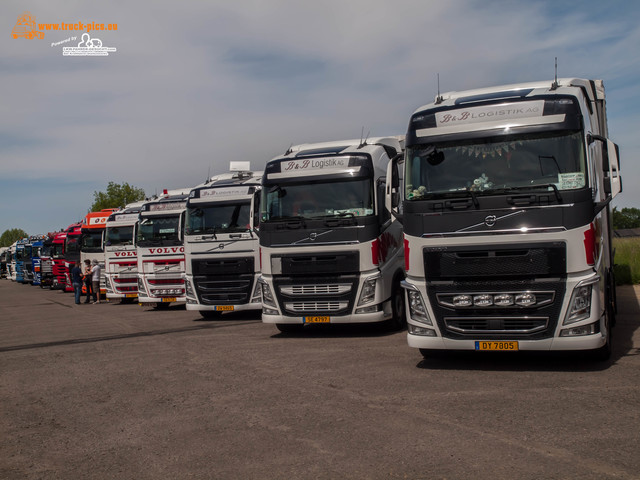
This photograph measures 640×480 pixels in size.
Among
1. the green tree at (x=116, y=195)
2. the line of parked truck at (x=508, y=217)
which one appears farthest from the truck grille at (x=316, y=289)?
the green tree at (x=116, y=195)

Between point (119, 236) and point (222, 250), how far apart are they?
29.3ft

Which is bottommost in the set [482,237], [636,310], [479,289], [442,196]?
[636,310]

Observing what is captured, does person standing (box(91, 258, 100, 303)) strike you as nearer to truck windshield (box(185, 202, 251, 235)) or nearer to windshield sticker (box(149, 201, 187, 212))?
windshield sticker (box(149, 201, 187, 212))

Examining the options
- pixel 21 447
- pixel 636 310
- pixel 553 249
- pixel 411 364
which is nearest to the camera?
pixel 21 447

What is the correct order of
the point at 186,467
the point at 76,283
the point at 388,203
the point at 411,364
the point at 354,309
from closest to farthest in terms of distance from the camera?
1. the point at 186,467
2. the point at 411,364
3. the point at 388,203
4. the point at 354,309
5. the point at 76,283

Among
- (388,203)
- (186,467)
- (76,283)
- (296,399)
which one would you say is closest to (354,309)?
(388,203)

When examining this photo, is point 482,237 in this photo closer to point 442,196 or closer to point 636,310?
point 442,196

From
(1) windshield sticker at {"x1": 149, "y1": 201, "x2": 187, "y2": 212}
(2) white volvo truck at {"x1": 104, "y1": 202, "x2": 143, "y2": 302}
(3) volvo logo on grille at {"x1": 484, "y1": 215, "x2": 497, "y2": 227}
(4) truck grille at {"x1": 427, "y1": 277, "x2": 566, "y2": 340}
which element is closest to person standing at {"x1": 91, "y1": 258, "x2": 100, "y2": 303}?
(2) white volvo truck at {"x1": 104, "y1": 202, "x2": 143, "y2": 302}

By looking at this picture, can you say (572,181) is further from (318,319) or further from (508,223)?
(318,319)

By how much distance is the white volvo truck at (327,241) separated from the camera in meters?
12.2

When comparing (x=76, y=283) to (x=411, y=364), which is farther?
(x=76, y=283)

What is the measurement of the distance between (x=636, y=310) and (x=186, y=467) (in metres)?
11.9

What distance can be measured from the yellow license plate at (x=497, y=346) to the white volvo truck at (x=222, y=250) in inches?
306

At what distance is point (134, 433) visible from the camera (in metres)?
6.57
